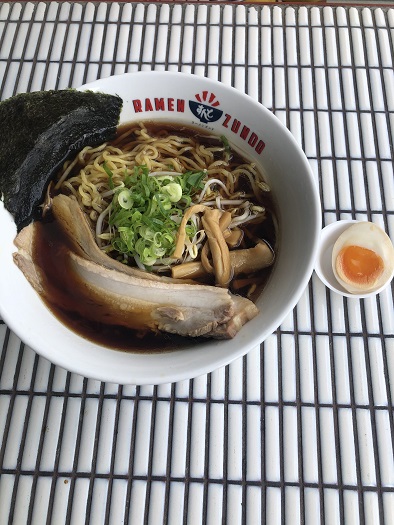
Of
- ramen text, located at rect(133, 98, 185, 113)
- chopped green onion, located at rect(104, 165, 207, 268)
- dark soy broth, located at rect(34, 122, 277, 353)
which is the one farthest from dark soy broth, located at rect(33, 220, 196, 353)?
ramen text, located at rect(133, 98, 185, 113)

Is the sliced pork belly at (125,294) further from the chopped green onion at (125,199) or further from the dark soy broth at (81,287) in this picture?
the chopped green onion at (125,199)

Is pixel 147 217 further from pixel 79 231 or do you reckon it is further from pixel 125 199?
pixel 79 231

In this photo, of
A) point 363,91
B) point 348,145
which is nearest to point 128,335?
point 348,145

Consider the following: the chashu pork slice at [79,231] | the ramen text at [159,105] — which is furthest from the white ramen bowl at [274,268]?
Answer: the chashu pork slice at [79,231]

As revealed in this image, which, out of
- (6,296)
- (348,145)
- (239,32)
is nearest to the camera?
(6,296)

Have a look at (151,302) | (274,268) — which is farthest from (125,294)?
(274,268)

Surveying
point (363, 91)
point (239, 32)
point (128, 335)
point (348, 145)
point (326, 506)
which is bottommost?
→ point (326, 506)

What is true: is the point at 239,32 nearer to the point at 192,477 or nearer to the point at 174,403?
the point at 174,403

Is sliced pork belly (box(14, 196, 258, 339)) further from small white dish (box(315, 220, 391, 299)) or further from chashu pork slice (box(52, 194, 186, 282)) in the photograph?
small white dish (box(315, 220, 391, 299))
